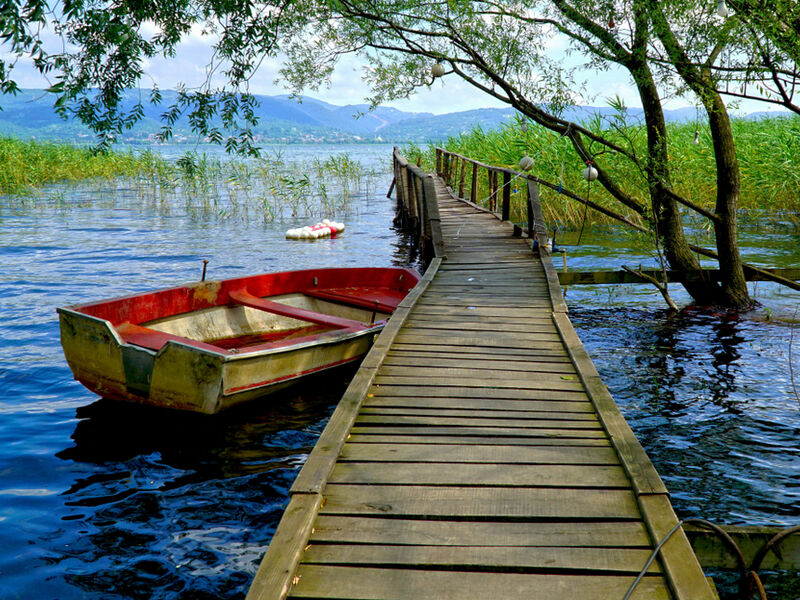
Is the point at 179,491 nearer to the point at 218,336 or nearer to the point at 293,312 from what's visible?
the point at 293,312

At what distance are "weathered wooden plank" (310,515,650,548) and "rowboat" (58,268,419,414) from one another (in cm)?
283

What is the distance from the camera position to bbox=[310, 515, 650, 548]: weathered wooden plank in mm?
2893

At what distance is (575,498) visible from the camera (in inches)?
128

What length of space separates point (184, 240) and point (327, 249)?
3891mm

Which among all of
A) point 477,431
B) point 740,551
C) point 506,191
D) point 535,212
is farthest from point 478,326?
point 506,191

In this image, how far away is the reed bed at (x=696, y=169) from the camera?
14.7 metres

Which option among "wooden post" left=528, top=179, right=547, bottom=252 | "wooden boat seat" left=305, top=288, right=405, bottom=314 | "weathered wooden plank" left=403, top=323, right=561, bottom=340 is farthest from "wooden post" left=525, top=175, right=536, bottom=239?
"weathered wooden plank" left=403, top=323, right=561, bottom=340

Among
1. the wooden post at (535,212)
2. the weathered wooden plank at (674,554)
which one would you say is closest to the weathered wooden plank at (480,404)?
the weathered wooden plank at (674,554)

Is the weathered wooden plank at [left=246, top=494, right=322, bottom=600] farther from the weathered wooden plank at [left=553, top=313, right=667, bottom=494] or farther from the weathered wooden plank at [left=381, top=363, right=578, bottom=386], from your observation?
the weathered wooden plank at [left=381, top=363, right=578, bottom=386]

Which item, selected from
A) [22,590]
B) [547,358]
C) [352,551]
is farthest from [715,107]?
[22,590]

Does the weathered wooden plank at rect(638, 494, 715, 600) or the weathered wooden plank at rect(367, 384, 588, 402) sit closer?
the weathered wooden plank at rect(638, 494, 715, 600)

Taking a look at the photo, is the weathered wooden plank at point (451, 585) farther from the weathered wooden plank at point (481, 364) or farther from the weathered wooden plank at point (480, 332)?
the weathered wooden plank at point (480, 332)

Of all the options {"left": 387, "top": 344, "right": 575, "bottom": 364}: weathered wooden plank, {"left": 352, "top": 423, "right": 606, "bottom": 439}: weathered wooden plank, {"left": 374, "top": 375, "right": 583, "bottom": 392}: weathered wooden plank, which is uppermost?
{"left": 387, "top": 344, "right": 575, "bottom": 364}: weathered wooden plank

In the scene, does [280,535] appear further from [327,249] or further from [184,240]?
[184,240]
